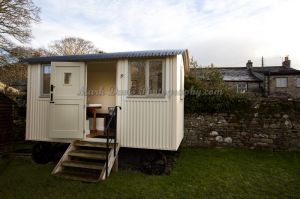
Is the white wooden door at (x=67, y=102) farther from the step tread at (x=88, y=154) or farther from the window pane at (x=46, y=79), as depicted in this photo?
the window pane at (x=46, y=79)

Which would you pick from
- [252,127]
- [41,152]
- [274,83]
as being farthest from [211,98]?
[274,83]

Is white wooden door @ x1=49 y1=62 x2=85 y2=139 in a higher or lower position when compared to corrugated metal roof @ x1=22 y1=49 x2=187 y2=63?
lower

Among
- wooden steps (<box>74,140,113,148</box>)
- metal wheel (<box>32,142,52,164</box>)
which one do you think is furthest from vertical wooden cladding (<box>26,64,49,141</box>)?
wooden steps (<box>74,140,113,148</box>)

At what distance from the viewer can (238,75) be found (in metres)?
25.3

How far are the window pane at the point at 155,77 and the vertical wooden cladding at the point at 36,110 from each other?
3299 millimetres

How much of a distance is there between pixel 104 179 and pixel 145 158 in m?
1.47

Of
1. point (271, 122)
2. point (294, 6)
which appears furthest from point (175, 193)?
point (294, 6)

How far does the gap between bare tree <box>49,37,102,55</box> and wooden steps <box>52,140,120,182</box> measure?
17787mm

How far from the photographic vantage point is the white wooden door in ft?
20.7

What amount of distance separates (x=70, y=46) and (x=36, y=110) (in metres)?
17.5

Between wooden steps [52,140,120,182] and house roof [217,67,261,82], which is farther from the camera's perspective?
house roof [217,67,261,82]

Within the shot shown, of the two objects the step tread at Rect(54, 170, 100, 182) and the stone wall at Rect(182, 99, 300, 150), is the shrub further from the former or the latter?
the step tread at Rect(54, 170, 100, 182)

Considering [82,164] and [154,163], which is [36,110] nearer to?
[82,164]

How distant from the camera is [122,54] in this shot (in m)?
6.05
